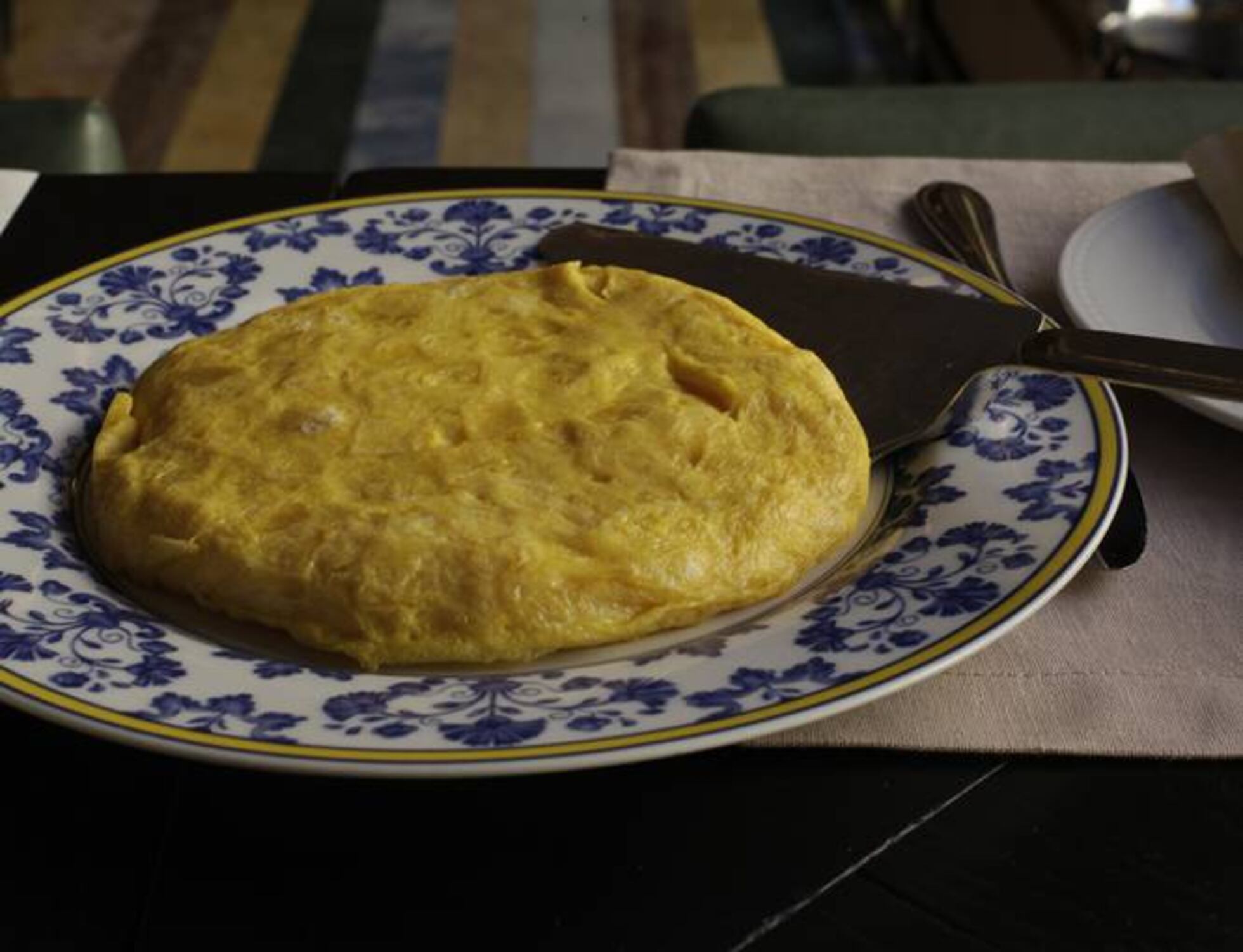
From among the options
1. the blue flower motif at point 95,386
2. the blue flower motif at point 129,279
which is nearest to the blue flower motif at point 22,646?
the blue flower motif at point 95,386

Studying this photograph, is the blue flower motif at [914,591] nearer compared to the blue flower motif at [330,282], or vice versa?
the blue flower motif at [914,591]

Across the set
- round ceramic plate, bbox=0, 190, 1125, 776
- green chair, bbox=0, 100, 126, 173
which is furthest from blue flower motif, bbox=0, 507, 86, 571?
green chair, bbox=0, 100, 126, 173

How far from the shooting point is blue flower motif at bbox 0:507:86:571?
0.85 metres

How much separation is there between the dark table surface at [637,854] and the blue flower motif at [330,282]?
0.40 meters

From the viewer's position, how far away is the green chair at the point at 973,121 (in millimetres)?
1715

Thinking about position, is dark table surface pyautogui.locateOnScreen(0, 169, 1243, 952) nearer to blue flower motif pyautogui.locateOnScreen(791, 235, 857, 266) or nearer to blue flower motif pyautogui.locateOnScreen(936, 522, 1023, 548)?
blue flower motif pyautogui.locateOnScreen(936, 522, 1023, 548)

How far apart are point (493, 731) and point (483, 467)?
7.1 inches

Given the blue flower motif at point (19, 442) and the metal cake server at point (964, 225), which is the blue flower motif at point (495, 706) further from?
the metal cake server at point (964, 225)

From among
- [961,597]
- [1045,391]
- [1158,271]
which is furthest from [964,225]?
[961,597]

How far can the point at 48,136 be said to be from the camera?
1762 millimetres

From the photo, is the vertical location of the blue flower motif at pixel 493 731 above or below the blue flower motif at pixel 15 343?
above

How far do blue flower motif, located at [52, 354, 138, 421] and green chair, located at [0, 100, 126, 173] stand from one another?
2.63 feet

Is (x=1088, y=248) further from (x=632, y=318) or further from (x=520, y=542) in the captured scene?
(x=520, y=542)

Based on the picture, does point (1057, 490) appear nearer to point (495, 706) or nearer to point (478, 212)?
point (495, 706)
